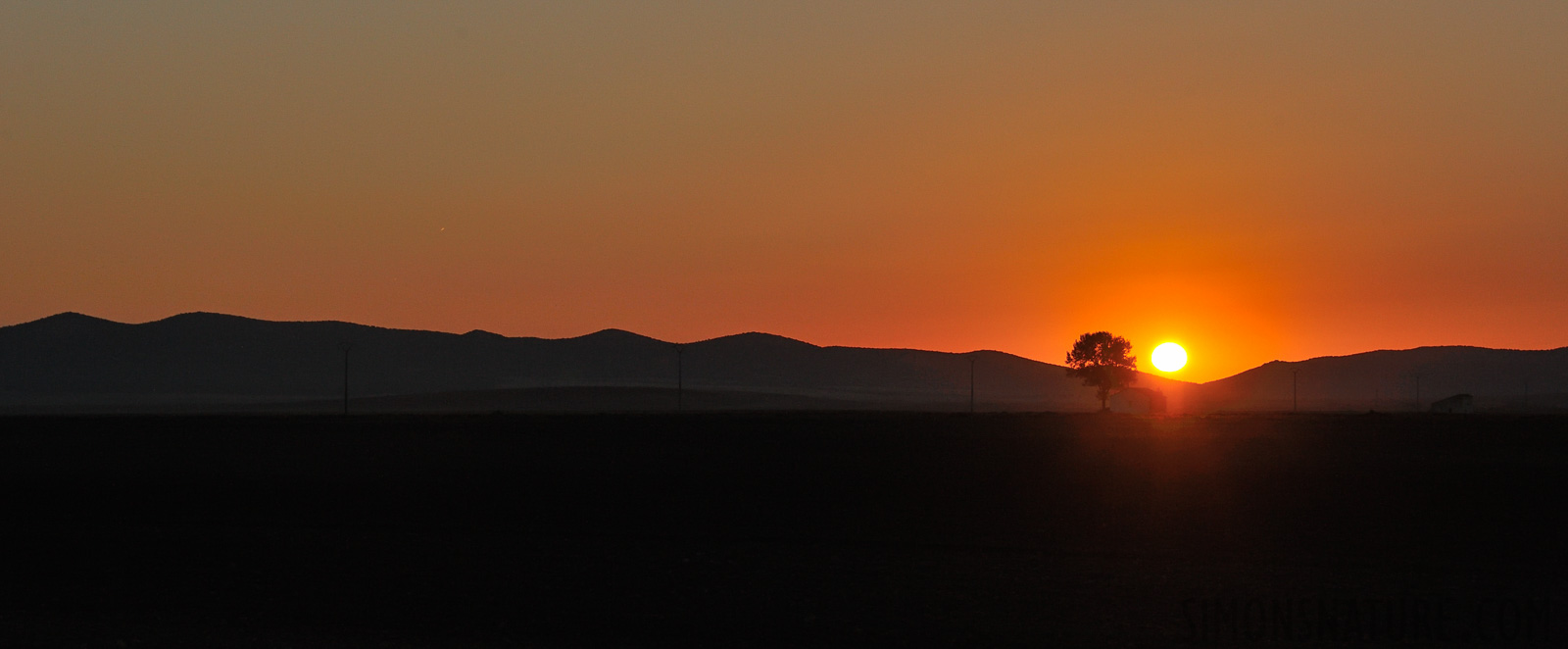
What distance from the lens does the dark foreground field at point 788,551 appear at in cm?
1388

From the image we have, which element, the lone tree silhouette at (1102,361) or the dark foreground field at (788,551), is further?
the lone tree silhouette at (1102,361)

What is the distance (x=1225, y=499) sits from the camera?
2491 centimetres

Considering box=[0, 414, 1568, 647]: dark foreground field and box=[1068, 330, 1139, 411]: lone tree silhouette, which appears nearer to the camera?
box=[0, 414, 1568, 647]: dark foreground field

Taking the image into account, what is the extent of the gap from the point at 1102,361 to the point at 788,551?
127860 mm

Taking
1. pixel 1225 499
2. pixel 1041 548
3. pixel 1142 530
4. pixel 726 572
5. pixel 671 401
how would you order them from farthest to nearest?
pixel 671 401 < pixel 1225 499 < pixel 1142 530 < pixel 1041 548 < pixel 726 572

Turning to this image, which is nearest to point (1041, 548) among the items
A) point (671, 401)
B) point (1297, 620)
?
point (1297, 620)

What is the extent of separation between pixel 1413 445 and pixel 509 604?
122ft

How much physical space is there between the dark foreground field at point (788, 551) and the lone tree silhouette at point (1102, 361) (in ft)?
347

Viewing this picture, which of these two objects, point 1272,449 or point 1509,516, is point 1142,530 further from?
point 1272,449

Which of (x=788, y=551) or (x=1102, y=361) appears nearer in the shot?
(x=788, y=551)

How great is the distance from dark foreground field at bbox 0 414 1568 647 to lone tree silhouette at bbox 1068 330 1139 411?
347 feet

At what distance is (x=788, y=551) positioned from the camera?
1892 cm

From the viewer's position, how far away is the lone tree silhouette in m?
142

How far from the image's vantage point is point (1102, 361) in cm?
14250
